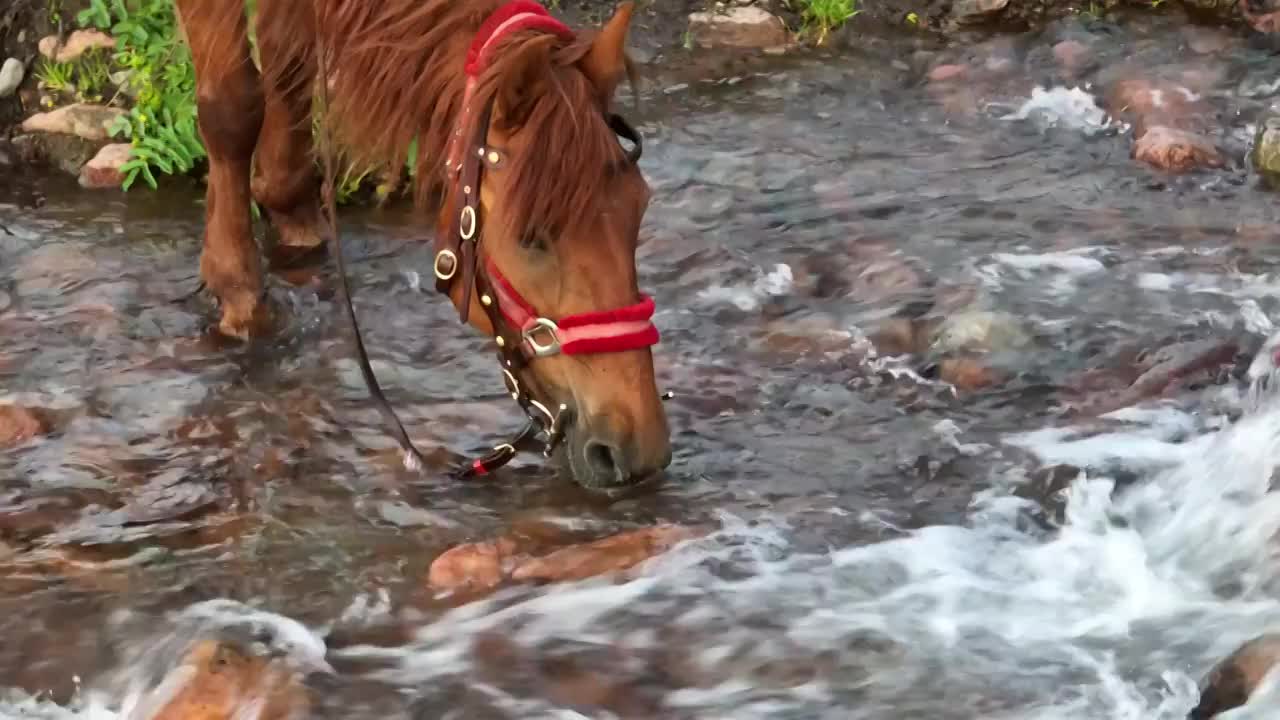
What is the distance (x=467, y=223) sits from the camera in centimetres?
285

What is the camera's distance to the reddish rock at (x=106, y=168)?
5.64 meters

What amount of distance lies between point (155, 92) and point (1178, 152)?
4991 mm

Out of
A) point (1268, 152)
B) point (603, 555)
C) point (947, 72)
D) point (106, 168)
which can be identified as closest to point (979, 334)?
point (603, 555)

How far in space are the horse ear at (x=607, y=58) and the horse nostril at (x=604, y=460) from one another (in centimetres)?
83

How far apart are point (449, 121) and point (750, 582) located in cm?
140

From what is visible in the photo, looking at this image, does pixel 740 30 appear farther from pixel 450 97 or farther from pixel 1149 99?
pixel 450 97

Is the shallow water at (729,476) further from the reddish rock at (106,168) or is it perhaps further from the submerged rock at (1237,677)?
the reddish rock at (106,168)

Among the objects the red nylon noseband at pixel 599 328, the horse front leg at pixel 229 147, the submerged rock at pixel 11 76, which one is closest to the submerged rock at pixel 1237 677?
the red nylon noseband at pixel 599 328

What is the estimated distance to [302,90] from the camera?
3.89m

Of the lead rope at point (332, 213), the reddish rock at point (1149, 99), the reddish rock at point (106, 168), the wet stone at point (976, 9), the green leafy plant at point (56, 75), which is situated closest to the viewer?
the lead rope at point (332, 213)

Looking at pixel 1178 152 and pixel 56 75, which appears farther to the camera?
pixel 56 75

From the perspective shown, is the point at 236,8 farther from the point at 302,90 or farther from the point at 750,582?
the point at 750,582

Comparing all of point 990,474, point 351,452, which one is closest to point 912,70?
point 990,474

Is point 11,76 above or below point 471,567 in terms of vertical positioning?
above
